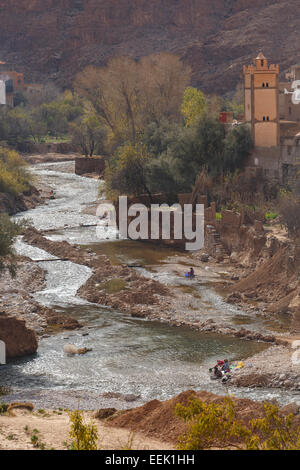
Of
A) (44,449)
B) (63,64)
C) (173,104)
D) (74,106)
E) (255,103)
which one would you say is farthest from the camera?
(63,64)

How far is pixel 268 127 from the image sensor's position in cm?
4753

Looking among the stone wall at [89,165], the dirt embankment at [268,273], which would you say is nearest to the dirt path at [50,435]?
the dirt embankment at [268,273]

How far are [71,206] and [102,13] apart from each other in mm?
97731

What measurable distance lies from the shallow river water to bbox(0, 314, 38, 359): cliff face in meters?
0.37

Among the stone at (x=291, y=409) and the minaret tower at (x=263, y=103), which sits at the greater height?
the minaret tower at (x=263, y=103)

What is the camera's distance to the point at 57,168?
80.1 metres

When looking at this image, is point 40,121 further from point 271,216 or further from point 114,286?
point 114,286

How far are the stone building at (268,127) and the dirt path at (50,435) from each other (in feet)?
95.4

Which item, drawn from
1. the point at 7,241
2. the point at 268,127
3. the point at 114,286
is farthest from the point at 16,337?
the point at 268,127

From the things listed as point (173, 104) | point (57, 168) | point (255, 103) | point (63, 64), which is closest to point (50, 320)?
point (255, 103)

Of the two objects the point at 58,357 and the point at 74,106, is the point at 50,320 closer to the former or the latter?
the point at 58,357

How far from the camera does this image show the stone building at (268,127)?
1799 inches

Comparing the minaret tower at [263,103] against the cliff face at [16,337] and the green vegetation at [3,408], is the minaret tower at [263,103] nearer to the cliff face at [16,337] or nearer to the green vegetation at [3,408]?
the cliff face at [16,337]

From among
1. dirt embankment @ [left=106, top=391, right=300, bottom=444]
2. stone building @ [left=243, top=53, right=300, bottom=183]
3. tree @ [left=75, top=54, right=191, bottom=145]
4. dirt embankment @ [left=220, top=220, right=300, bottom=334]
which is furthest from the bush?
tree @ [left=75, top=54, right=191, bottom=145]
